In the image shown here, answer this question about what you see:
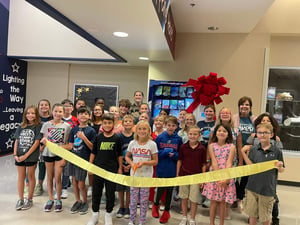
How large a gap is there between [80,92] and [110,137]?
4.07 m

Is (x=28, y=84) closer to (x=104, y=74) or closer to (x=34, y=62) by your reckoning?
(x=34, y=62)

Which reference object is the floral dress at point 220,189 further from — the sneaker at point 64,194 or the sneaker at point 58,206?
the sneaker at point 64,194

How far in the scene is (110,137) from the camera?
260cm

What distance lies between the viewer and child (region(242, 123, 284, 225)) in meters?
2.27

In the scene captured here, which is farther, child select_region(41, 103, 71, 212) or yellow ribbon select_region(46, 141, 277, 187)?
child select_region(41, 103, 71, 212)

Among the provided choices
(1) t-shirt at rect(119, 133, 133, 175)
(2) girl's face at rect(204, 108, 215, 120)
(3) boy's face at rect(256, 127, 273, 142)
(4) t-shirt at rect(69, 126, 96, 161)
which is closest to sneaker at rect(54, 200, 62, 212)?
(4) t-shirt at rect(69, 126, 96, 161)

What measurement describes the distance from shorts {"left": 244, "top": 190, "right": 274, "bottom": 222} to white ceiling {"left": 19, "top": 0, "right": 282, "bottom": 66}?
2.14m

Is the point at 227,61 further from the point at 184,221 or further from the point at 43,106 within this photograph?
the point at 43,106

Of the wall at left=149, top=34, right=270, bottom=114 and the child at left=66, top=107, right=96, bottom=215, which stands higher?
the wall at left=149, top=34, right=270, bottom=114

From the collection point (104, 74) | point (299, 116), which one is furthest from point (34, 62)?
point (299, 116)

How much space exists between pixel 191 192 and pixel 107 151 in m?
1.06

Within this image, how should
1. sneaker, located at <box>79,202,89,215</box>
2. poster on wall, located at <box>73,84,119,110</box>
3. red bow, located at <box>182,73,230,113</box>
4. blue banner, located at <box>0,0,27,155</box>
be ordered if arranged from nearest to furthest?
sneaker, located at <box>79,202,89,215</box>, red bow, located at <box>182,73,230,113</box>, blue banner, located at <box>0,0,27,155</box>, poster on wall, located at <box>73,84,119,110</box>

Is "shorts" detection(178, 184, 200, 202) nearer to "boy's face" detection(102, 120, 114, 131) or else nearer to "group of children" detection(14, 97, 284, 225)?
"group of children" detection(14, 97, 284, 225)

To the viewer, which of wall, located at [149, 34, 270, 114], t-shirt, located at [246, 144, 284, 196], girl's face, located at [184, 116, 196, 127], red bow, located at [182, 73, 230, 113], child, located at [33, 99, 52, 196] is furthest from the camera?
wall, located at [149, 34, 270, 114]
